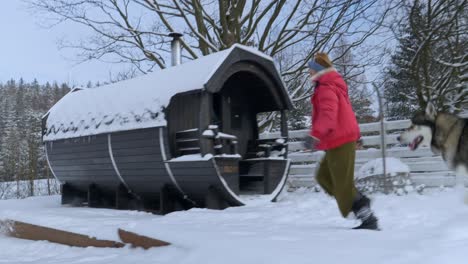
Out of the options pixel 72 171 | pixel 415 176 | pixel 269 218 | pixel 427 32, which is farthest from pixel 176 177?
pixel 427 32

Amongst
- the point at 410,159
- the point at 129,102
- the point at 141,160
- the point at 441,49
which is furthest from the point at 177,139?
the point at 441,49

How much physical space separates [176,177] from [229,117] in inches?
64.8

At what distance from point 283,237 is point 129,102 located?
5.12 metres

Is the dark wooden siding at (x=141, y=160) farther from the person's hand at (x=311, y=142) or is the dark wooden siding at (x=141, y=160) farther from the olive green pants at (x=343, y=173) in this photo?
the olive green pants at (x=343, y=173)

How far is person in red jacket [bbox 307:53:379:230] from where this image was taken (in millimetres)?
4039

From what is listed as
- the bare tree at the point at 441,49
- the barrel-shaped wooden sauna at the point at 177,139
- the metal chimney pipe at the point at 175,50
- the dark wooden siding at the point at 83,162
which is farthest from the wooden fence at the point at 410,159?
the bare tree at the point at 441,49

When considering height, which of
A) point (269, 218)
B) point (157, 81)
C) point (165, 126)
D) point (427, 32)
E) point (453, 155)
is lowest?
point (269, 218)

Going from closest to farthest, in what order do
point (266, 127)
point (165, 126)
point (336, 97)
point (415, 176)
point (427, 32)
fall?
point (336, 97), point (165, 126), point (415, 176), point (427, 32), point (266, 127)

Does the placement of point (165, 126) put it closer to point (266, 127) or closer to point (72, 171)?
point (72, 171)

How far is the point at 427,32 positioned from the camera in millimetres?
14234

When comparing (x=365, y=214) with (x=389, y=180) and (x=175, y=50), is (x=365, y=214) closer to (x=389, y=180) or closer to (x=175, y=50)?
(x=389, y=180)

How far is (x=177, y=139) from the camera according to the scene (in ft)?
24.5

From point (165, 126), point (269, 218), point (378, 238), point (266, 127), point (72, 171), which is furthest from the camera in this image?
point (266, 127)

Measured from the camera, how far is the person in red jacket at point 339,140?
4.04 m
